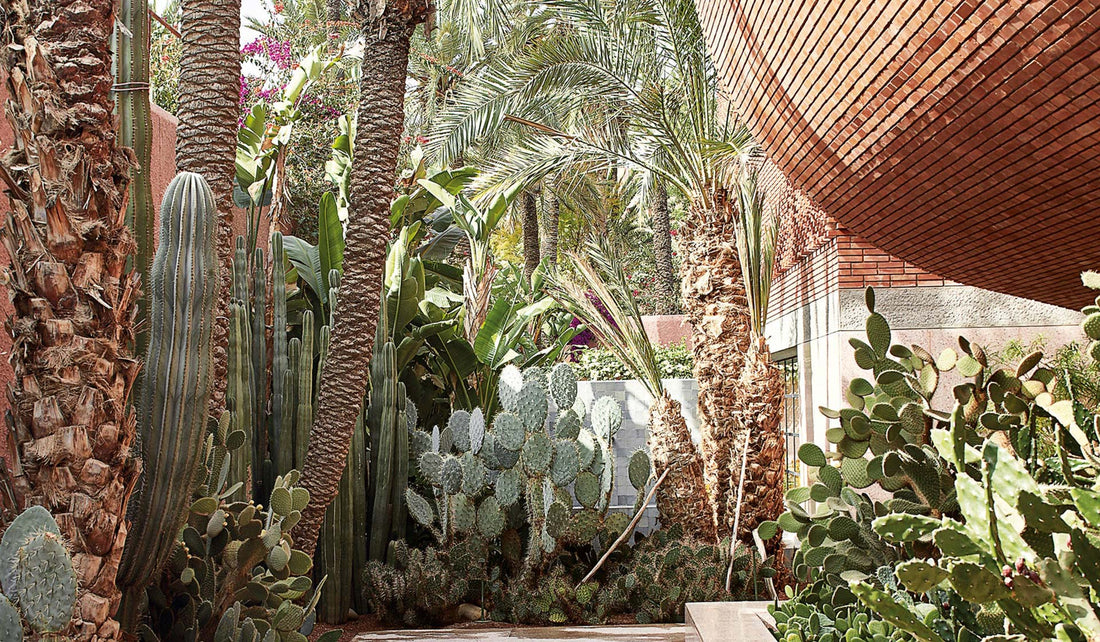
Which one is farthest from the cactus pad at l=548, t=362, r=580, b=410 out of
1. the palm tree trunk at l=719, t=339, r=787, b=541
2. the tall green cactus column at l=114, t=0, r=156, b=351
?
the tall green cactus column at l=114, t=0, r=156, b=351

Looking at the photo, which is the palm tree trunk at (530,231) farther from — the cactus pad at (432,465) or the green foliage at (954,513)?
the green foliage at (954,513)

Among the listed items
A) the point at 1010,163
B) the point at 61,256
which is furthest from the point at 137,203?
the point at 1010,163

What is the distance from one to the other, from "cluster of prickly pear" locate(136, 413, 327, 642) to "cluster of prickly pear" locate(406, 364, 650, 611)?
244 cm

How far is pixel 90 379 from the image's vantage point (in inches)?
114

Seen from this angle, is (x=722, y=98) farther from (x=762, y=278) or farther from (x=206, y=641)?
(x=206, y=641)

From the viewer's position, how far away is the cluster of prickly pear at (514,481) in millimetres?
6586

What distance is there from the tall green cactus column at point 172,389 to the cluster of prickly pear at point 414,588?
10.5 feet

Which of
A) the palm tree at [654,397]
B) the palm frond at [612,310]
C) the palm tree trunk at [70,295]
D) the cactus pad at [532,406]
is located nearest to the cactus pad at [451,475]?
the cactus pad at [532,406]

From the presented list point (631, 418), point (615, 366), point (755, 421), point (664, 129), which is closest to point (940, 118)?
point (755, 421)

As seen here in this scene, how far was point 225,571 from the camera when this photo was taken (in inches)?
157

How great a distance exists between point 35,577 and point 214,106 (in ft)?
9.58

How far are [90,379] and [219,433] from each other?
1388mm

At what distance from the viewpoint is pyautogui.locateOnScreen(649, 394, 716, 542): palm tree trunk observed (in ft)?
24.5

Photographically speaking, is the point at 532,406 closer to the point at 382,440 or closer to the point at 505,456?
the point at 505,456
